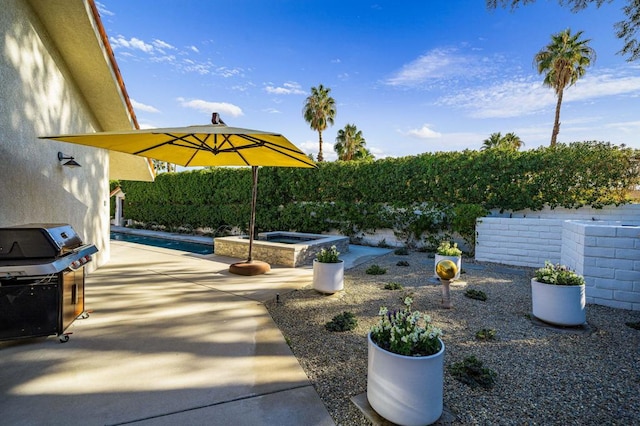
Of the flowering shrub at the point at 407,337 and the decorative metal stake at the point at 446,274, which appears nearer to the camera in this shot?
the flowering shrub at the point at 407,337

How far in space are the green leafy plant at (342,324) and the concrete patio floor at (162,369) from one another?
689 millimetres

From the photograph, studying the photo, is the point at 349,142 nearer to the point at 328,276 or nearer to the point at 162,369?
the point at 328,276

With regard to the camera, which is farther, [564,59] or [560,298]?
[564,59]

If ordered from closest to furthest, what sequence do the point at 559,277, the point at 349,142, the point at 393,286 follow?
the point at 559,277 < the point at 393,286 < the point at 349,142

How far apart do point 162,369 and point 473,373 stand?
2.83 metres

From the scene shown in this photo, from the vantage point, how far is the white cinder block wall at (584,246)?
4621 millimetres

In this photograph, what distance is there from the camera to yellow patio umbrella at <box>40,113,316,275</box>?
384 cm

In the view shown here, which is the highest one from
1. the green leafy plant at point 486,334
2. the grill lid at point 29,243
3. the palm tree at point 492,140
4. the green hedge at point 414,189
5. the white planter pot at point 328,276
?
the palm tree at point 492,140

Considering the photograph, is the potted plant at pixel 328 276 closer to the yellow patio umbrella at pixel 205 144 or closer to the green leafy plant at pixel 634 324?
the yellow patio umbrella at pixel 205 144

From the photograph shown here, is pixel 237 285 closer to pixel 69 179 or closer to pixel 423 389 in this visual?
pixel 69 179

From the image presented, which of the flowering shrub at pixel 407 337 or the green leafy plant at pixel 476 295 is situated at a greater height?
the flowering shrub at pixel 407 337

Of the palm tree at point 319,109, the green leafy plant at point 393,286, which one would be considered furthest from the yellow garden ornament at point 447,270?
the palm tree at point 319,109

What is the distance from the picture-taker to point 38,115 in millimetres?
4203

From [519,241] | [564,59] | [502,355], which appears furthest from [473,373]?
[564,59]
